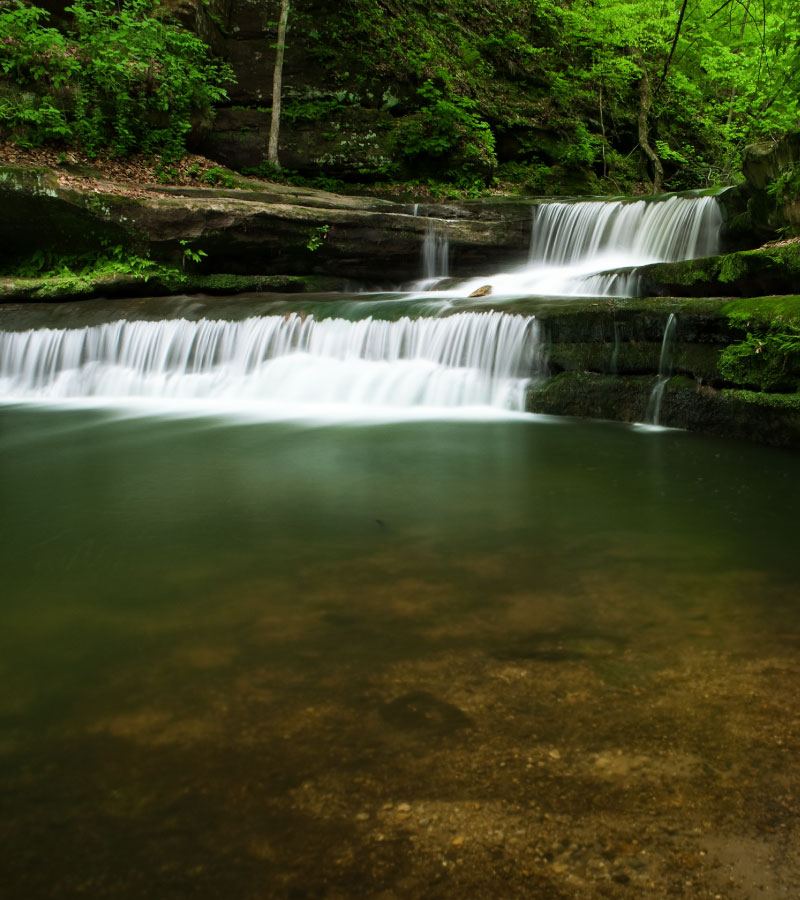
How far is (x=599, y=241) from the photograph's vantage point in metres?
13.3

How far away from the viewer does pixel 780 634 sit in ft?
8.59

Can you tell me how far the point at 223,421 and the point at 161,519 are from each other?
3609 mm

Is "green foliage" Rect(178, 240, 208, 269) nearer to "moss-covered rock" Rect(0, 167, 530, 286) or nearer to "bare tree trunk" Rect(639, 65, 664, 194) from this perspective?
"moss-covered rock" Rect(0, 167, 530, 286)

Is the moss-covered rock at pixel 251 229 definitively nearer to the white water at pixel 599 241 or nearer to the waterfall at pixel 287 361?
the white water at pixel 599 241

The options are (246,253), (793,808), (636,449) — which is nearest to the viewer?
(793,808)

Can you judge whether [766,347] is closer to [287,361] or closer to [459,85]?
[287,361]

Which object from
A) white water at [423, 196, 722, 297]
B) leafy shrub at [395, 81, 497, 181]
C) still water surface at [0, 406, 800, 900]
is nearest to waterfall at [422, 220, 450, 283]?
white water at [423, 196, 722, 297]

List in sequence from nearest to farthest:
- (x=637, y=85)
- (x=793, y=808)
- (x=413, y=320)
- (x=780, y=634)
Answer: (x=793, y=808), (x=780, y=634), (x=413, y=320), (x=637, y=85)

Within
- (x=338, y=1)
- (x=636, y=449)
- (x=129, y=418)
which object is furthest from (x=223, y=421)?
(x=338, y=1)

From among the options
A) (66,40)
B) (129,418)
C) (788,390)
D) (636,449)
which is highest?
(66,40)

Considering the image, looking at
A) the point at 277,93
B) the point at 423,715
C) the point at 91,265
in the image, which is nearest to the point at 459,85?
the point at 277,93

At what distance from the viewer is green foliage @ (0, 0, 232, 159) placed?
43.7ft

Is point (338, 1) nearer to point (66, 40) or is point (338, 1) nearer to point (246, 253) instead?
point (66, 40)

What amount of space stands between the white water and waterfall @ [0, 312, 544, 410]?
3.08 metres
